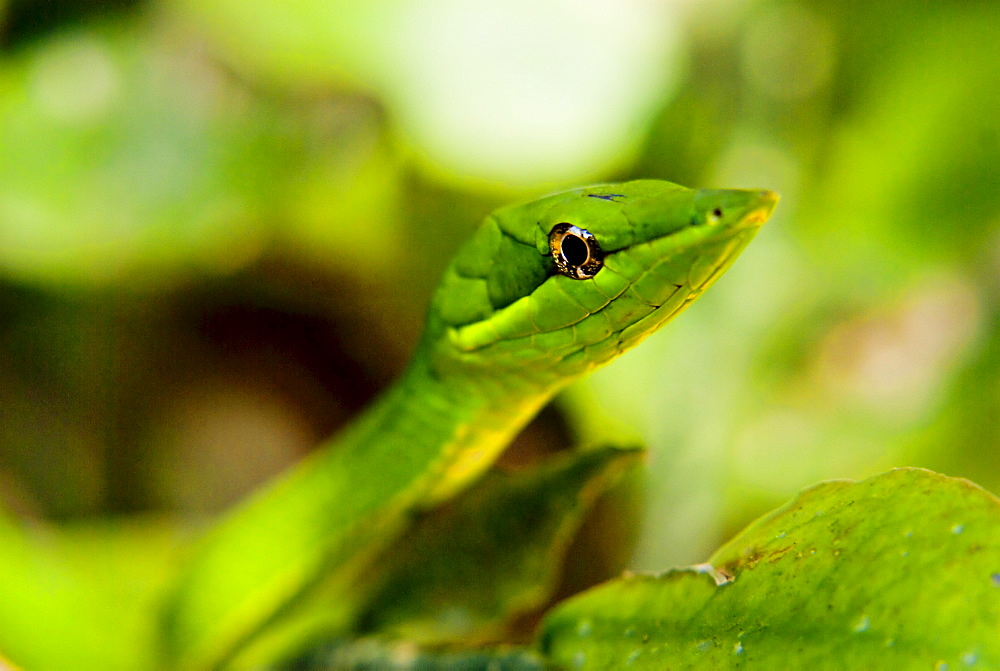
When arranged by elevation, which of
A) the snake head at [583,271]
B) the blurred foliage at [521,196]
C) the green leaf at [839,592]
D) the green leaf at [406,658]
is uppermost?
the blurred foliage at [521,196]

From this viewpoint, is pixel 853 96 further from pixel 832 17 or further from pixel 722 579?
pixel 722 579

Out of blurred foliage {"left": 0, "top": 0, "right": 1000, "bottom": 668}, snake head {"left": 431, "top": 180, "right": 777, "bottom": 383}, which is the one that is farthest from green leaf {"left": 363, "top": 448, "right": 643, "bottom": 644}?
blurred foliage {"left": 0, "top": 0, "right": 1000, "bottom": 668}

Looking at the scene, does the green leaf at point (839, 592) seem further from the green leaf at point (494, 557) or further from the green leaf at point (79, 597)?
the green leaf at point (79, 597)

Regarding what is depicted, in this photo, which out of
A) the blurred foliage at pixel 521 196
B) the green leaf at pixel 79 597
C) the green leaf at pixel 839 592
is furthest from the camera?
the blurred foliage at pixel 521 196

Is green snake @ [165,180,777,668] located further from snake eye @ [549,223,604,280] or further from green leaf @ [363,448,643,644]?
green leaf @ [363,448,643,644]

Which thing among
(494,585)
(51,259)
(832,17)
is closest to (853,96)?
(832,17)

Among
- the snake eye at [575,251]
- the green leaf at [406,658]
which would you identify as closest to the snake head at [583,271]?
the snake eye at [575,251]

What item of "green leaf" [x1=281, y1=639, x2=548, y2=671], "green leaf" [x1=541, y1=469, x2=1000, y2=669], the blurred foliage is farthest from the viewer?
the blurred foliage

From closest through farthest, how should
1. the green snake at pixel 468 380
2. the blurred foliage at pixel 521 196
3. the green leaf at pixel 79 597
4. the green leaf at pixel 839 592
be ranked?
the green leaf at pixel 839 592
the green snake at pixel 468 380
the green leaf at pixel 79 597
the blurred foliage at pixel 521 196
